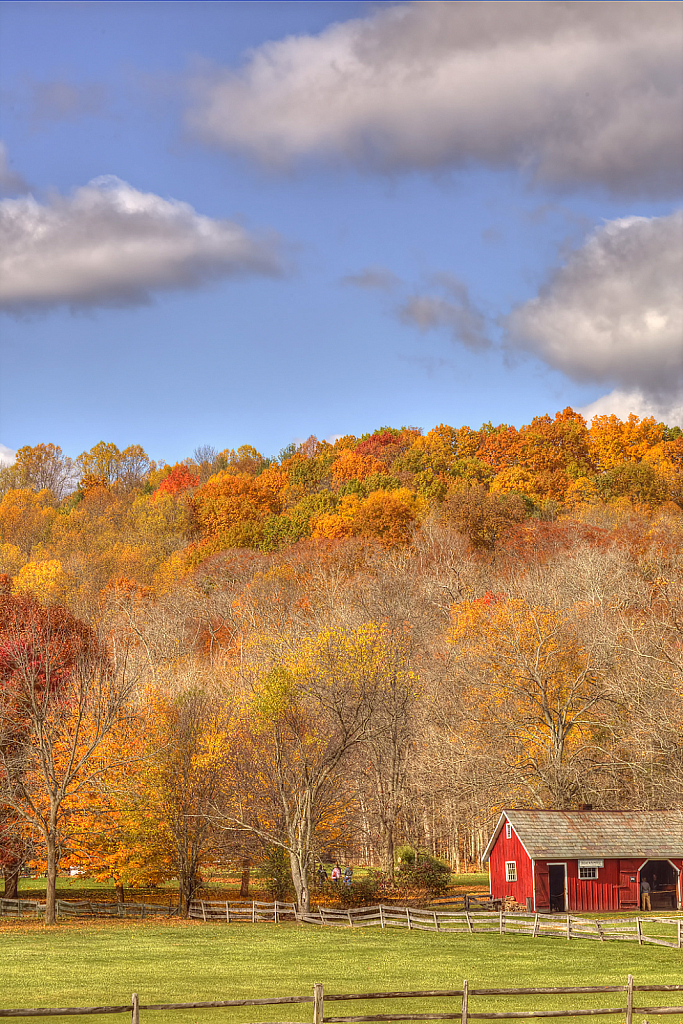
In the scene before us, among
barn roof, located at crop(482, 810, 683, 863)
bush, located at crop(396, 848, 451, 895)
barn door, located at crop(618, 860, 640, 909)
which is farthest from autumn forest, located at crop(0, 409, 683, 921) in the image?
barn door, located at crop(618, 860, 640, 909)

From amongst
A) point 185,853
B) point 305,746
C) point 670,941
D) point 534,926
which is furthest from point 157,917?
point 670,941

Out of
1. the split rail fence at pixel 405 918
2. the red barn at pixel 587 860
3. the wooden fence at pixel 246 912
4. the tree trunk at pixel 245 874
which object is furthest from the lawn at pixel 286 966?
→ the tree trunk at pixel 245 874

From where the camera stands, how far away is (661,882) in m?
45.2

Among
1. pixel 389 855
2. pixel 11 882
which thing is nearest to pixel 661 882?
pixel 389 855

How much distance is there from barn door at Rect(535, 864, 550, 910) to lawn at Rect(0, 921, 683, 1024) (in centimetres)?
611

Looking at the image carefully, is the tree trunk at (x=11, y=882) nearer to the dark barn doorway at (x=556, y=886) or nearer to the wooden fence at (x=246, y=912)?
the wooden fence at (x=246, y=912)

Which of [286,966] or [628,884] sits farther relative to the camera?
[628,884]

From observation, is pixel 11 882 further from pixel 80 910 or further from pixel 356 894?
pixel 356 894

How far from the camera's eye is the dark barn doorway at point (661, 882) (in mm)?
44250

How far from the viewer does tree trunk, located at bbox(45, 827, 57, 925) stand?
4169cm

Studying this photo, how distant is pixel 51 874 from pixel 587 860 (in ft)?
71.4

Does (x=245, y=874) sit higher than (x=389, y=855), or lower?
lower

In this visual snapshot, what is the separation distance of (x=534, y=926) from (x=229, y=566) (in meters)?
63.4

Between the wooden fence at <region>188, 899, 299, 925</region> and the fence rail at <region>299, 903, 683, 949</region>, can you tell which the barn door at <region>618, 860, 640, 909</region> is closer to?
the fence rail at <region>299, 903, 683, 949</region>
